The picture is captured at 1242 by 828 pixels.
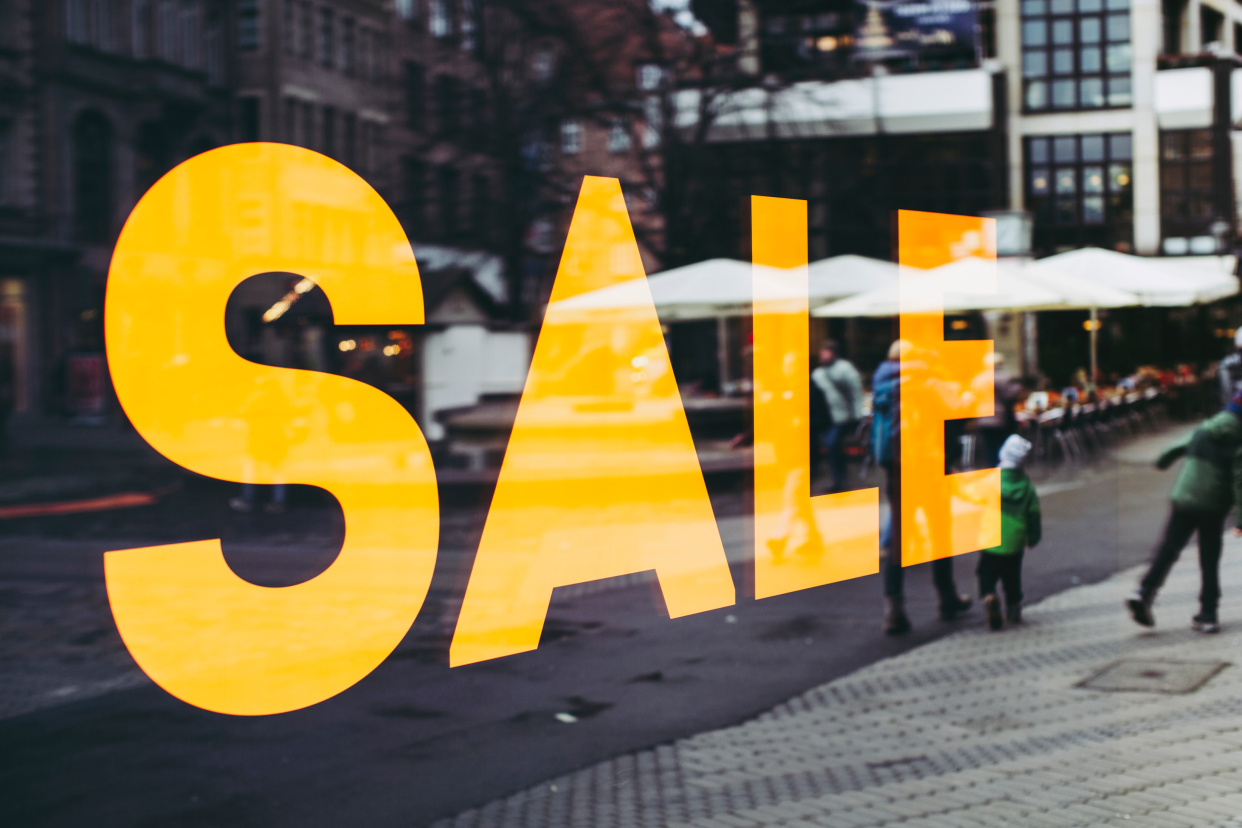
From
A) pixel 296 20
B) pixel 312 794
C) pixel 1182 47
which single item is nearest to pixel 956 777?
pixel 312 794

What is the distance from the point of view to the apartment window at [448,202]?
1886 cm

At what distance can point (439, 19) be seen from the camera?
17953mm

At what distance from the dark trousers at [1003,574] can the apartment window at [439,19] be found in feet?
40.9

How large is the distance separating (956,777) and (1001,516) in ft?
8.89

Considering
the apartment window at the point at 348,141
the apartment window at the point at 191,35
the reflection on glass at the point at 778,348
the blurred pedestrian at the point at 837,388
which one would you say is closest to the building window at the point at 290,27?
the apartment window at the point at 348,141

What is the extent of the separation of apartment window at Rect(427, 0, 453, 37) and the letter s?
41.0 feet

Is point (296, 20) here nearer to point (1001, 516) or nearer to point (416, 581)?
point (416, 581)

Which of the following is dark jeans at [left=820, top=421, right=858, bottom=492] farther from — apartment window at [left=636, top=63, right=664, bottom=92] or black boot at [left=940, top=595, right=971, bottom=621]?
apartment window at [left=636, top=63, right=664, bottom=92]

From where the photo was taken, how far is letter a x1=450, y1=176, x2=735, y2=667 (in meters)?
5.01

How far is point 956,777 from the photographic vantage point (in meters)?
4.74

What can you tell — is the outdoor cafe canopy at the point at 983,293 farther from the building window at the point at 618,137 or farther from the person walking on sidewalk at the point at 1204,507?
the building window at the point at 618,137

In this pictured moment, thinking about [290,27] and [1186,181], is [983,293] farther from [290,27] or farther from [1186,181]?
[290,27]

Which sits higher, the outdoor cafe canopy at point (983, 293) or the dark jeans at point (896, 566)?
the outdoor cafe canopy at point (983, 293)

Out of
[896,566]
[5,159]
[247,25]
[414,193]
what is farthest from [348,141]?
[414,193]
